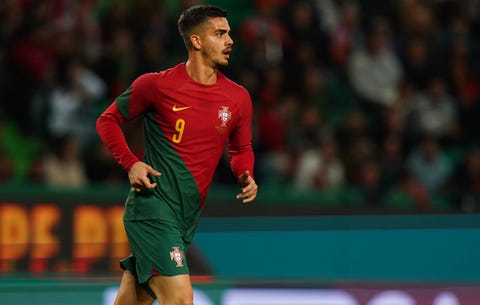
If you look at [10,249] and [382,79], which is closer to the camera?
[10,249]

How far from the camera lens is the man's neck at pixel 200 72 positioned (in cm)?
634

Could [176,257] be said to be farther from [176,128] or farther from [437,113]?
[437,113]

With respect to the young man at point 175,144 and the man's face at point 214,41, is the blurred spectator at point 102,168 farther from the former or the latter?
the man's face at point 214,41

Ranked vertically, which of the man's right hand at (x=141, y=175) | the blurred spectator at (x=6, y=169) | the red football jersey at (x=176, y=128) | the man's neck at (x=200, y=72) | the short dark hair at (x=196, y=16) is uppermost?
the short dark hair at (x=196, y=16)

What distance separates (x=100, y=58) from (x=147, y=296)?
6925mm

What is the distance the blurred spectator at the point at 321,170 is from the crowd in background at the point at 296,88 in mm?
13

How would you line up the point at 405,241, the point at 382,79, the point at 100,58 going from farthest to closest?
the point at 382,79
the point at 100,58
the point at 405,241

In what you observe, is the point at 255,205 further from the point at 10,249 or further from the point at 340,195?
the point at 10,249

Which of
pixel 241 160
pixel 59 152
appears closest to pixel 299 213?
pixel 59 152

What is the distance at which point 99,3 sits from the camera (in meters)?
14.1

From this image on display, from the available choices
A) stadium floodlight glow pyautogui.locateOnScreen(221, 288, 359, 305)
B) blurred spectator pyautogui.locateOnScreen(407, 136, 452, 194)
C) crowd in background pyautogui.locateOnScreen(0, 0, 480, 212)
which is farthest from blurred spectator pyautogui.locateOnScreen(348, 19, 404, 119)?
stadium floodlight glow pyautogui.locateOnScreen(221, 288, 359, 305)

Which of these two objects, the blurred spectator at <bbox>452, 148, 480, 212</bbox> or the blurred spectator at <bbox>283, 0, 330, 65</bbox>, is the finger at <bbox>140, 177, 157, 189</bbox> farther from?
the blurred spectator at <bbox>283, 0, 330, 65</bbox>

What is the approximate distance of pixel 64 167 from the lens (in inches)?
456

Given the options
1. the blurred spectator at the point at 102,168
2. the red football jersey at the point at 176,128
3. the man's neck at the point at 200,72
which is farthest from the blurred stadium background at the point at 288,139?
the man's neck at the point at 200,72
